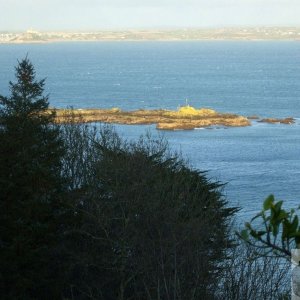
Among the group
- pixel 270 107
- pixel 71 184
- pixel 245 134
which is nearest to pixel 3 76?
pixel 270 107

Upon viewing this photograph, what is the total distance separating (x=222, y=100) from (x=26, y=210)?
3043 inches

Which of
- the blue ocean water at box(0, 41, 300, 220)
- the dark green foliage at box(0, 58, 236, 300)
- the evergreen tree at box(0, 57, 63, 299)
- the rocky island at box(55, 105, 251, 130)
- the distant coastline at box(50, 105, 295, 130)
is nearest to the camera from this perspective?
the evergreen tree at box(0, 57, 63, 299)

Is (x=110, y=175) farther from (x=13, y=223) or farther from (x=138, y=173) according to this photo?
(x=13, y=223)

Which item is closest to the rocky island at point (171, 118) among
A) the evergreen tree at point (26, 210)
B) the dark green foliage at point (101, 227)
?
the dark green foliage at point (101, 227)

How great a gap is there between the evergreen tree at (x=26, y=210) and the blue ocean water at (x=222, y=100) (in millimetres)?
15667

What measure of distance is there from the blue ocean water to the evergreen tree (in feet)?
51.4

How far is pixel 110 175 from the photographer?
50.3 ft

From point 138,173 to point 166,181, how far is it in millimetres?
605

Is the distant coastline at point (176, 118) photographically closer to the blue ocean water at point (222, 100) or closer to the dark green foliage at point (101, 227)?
the blue ocean water at point (222, 100)

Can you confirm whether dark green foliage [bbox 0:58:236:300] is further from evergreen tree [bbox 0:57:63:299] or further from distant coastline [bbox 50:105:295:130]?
distant coastline [bbox 50:105:295:130]

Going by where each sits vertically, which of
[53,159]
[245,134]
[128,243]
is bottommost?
[245,134]

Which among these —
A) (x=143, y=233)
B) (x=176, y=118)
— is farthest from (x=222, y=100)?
(x=143, y=233)

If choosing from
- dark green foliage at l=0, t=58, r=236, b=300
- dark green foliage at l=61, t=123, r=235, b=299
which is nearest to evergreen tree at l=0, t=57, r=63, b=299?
dark green foliage at l=0, t=58, r=236, b=300

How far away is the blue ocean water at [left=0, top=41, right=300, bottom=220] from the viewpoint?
41594 mm
